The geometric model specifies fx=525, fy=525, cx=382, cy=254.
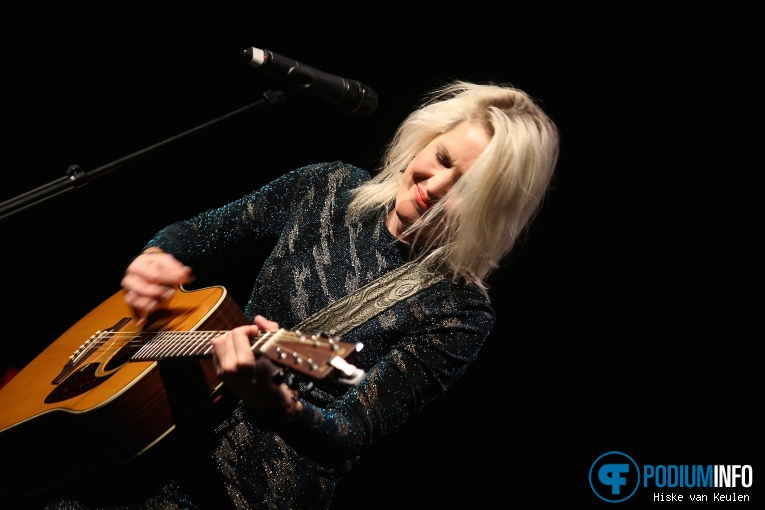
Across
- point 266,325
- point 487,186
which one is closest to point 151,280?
point 266,325

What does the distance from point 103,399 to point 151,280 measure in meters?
0.42

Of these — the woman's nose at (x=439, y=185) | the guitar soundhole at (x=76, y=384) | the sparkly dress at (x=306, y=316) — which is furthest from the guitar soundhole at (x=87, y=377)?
the woman's nose at (x=439, y=185)

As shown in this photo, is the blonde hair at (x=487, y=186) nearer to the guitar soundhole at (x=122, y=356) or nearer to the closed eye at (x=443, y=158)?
the closed eye at (x=443, y=158)

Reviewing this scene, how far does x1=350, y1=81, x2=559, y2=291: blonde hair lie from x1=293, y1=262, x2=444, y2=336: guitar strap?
65mm

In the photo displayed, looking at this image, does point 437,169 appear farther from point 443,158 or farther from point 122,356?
point 122,356

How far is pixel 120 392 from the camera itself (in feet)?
4.72

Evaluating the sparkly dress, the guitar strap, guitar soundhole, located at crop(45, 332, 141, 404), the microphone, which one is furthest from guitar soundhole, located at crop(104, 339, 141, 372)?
the microphone

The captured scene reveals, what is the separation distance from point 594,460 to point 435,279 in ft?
4.76

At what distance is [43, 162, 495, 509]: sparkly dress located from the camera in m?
1.51

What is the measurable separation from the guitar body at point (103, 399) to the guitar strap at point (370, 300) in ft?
0.91

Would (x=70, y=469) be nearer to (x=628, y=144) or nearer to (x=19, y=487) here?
(x=19, y=487)

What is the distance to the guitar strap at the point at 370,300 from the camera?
67.2 inches

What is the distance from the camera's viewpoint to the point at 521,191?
5.74 feet

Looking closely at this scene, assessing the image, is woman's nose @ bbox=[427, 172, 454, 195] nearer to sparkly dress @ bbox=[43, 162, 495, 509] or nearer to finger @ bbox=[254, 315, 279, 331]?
sparkly dress @ bbox=[43, 162, 495, 509]
